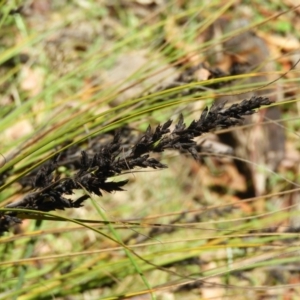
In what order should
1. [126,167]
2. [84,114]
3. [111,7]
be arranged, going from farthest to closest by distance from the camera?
[111,7]
[84,114]
[126,167]

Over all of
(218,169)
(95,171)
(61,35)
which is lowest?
(95,171)

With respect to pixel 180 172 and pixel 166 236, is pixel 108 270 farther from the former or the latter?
pixel 180 172

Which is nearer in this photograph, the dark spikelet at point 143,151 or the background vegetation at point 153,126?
the dark spikelet at point 143,151

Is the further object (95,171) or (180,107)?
(180,107)

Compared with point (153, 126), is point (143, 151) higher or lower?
lower

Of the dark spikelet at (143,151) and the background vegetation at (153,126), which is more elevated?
the background vegetation at (153,126)

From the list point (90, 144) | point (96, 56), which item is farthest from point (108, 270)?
point (96, 56)

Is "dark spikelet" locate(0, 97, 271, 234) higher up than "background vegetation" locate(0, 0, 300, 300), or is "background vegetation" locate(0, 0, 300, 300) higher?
"background vegetation" locate(0, 0, 300, 300)

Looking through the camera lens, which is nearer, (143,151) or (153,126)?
(143,151)

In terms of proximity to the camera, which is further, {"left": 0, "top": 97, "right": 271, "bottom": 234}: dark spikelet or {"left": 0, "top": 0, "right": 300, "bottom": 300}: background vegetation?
{"left": 0, "top": 0, "right": 300, "bottom": 300}: background vegetation

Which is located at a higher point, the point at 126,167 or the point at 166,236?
the point at 166,236

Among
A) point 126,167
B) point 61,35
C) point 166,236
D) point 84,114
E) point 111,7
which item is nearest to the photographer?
point 126,167
